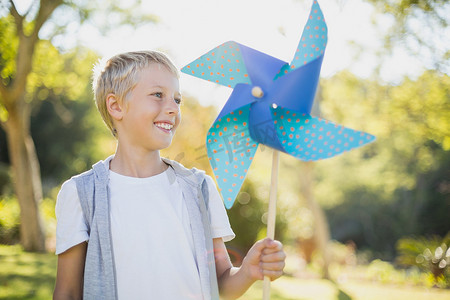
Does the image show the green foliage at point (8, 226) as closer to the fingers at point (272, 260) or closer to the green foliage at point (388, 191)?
the fingers at point (272, 260)

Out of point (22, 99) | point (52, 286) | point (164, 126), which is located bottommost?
point (52, 286)

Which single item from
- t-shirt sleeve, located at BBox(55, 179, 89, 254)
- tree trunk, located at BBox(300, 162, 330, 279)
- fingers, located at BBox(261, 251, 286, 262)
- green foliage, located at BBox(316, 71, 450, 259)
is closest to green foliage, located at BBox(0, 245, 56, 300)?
t-shirt sleeve, located at BBox(55, 179, 89, 254)

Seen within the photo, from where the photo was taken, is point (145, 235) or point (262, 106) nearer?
point (145, 235)

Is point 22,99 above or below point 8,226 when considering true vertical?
above

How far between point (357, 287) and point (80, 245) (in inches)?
289

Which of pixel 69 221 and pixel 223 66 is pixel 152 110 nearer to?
pixel 223 66

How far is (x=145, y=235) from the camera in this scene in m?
1.77

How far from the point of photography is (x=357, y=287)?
8.12 m

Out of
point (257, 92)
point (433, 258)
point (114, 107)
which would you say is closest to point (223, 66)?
point (257, 92)

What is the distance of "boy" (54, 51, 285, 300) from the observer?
1.71 m

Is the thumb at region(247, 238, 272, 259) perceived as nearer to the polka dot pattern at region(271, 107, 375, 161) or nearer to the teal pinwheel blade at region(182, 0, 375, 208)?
the teal pinwheel blade at region(182, 0, 375, 208)

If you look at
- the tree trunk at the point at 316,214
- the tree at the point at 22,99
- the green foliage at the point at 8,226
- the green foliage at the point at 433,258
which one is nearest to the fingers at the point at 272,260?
the tree at the point at 22,99

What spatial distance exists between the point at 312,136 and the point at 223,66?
54 cm

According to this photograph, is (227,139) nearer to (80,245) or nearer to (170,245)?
(170,245)
